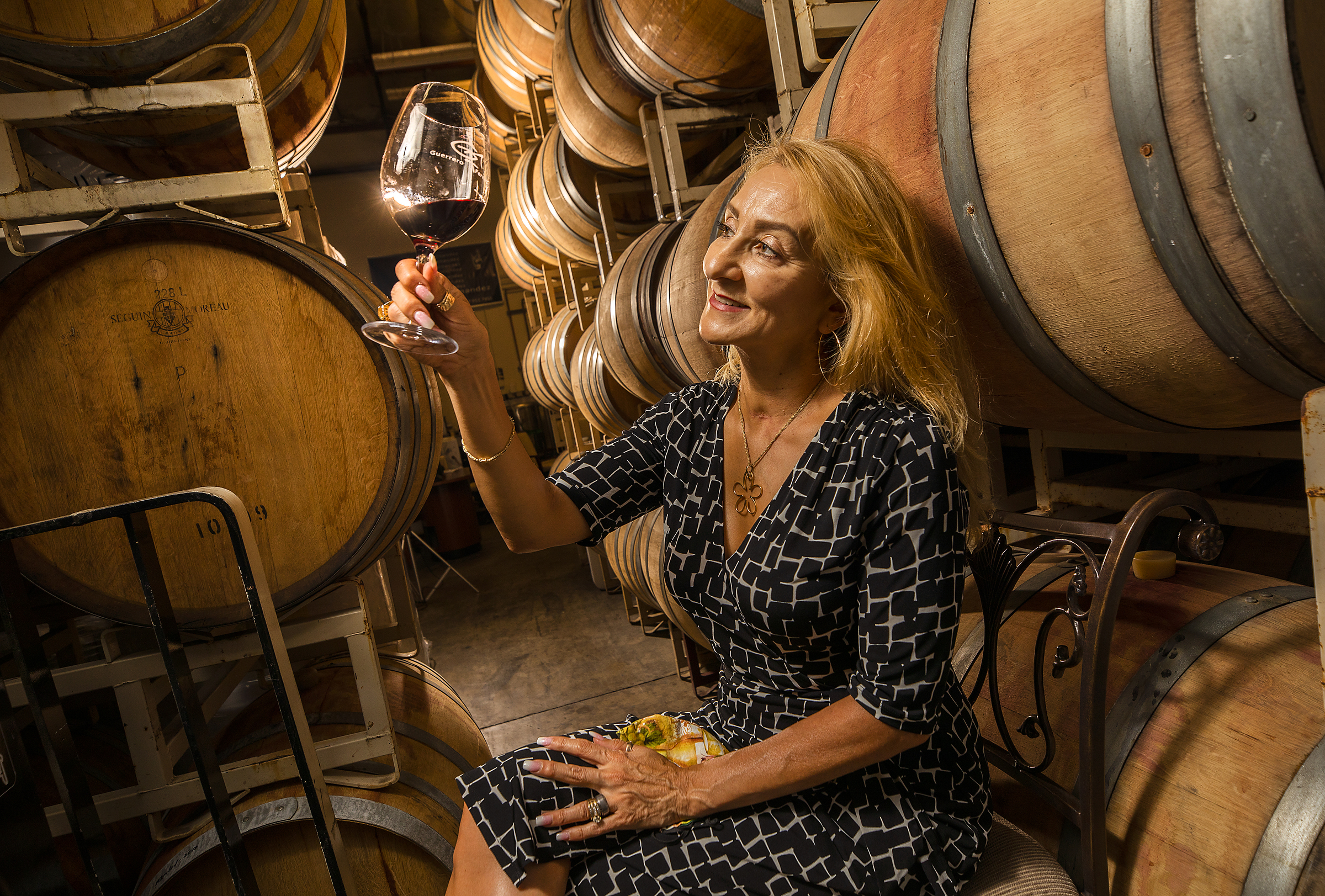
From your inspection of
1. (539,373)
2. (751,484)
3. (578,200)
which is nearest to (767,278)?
(751,484)

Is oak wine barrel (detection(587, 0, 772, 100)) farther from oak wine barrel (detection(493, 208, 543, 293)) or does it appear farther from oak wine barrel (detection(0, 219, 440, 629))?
oak wine barrel (detection(493, 208, 543, 293))

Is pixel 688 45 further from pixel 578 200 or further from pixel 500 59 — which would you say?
pixel 500 59

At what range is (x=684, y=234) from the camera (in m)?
2.28

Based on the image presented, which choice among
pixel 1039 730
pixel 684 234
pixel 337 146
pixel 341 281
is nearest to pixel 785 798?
pixel 1039 730

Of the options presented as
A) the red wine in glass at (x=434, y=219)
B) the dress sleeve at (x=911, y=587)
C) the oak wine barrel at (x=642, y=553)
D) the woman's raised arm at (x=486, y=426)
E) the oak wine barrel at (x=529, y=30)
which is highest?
the oak wine barrel at (x=529, y=30)

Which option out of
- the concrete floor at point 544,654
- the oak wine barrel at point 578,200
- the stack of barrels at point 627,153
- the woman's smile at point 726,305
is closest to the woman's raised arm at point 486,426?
the woman's smile at point 726,305

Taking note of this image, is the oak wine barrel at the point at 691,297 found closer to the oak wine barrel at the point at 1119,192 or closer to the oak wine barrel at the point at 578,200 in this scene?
the oak wine barrel at the point at 1119,192

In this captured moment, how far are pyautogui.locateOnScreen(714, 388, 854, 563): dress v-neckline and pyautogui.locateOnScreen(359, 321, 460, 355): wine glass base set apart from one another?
558mm

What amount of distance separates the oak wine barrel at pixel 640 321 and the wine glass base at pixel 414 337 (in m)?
1.51

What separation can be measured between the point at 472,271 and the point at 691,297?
11.1m

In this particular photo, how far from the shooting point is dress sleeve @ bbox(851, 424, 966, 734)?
43.8 inches

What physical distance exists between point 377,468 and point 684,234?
1.15m

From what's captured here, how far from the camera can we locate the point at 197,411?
172 cm

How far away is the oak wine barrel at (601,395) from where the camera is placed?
386cm
